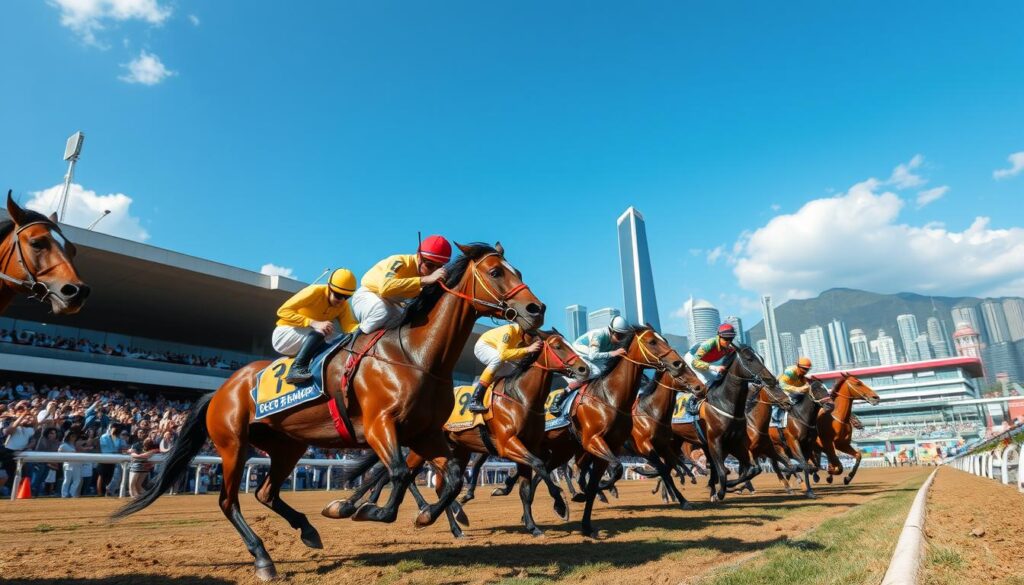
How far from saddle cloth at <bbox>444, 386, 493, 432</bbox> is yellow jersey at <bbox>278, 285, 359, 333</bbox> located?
276 centimetres

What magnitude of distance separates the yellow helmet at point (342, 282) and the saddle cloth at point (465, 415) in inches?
116

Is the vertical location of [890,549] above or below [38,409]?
below

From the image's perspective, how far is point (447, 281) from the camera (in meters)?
5.14

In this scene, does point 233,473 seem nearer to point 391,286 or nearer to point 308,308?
point 308,308

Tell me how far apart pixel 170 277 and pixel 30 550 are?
2583 centimetres

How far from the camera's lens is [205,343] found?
42.8m

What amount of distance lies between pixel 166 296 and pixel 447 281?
31282 mm

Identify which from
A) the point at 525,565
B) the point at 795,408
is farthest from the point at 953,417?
the point at 525,565

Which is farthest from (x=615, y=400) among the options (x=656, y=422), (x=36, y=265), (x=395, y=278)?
(x=36, y=265)

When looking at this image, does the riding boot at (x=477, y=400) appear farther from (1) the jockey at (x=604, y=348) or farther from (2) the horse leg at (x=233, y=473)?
(2) the horse leg at (x=233, y=473)

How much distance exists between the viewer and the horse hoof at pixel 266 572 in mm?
4452

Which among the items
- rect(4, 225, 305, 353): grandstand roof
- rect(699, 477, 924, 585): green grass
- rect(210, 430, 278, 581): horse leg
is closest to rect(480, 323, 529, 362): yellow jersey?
rect(210, 430, 278, 581): horse leg

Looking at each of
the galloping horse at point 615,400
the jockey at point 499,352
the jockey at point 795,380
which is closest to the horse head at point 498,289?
the jockey at point 499,352

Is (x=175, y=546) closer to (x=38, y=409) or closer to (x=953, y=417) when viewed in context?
(x=38, y=409)
